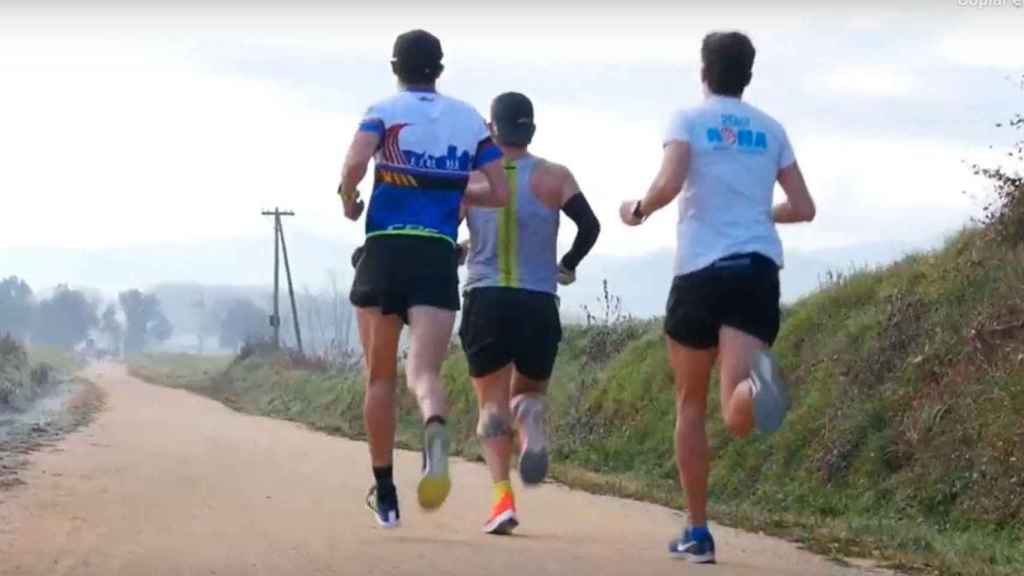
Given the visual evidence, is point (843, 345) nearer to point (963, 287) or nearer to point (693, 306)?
point (963, 287)

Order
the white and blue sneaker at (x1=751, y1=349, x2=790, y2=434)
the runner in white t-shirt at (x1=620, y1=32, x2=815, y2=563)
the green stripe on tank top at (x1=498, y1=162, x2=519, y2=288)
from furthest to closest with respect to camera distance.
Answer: the green stripe on tank top at (x1=498, y1=162, x2=519, y2=288) < the runner in white t-shirt at (x1=620, y1=32, x2=815, y2=563) < the white and blue sneaker at (x1=751, y1=349, x2=790, y2=434)

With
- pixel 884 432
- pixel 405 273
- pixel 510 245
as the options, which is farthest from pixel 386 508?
pixel 884 432

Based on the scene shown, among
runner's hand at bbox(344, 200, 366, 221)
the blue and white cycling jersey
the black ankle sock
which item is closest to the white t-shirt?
the blue and white cycling jersey

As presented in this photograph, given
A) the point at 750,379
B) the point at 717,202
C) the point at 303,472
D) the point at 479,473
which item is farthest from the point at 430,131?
the point at 479,473

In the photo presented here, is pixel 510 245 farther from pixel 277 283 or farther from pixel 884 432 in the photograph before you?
pixel 277 283

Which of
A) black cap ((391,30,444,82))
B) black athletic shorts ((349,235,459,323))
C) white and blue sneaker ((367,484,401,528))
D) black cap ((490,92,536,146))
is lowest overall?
white and blue sneaker ((367,484,401,528))

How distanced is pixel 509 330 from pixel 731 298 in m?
1.40

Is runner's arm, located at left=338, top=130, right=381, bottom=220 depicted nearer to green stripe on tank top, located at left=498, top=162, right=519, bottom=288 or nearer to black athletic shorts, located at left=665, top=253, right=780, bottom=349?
green stripe on tank top, located at left=498, top=162, right=519, bottom=288

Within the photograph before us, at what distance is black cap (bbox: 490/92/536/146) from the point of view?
6656 millimetres

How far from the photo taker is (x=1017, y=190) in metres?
12.1

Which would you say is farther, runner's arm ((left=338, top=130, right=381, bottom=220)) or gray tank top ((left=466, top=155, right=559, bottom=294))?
gray tank top ((left=466, top=155, right=559, bottom=294))

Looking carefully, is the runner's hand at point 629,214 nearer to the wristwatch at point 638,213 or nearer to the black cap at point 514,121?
the wristwatch at point 638,213

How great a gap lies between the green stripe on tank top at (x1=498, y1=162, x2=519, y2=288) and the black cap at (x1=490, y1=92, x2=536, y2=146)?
170mm

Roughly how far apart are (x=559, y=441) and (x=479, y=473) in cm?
608
